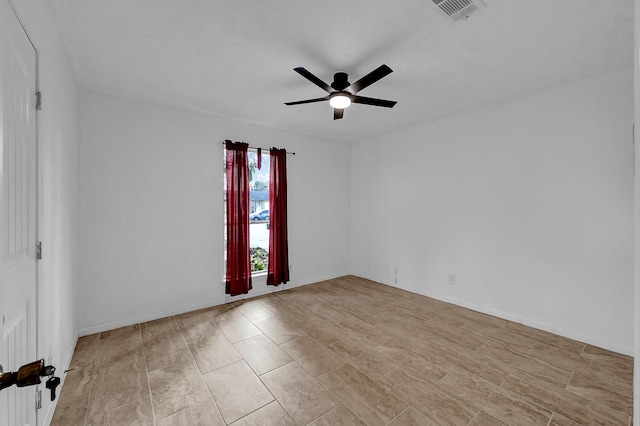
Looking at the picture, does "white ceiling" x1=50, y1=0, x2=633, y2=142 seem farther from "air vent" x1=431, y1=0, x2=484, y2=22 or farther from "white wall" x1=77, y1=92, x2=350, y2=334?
"white wall" x1=77, y1=92, x2=350, y2=334

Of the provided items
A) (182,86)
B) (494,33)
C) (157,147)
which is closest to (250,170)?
(157,147)

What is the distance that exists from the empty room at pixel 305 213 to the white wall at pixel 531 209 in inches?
0.8

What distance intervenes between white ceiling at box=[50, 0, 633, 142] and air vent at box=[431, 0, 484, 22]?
6cm

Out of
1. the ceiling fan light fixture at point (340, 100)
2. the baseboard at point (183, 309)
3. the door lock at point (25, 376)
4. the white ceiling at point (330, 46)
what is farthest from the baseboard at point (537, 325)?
the door lock at point (25, 376)

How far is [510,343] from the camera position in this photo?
2668mm

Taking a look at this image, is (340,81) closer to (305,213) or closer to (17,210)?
(17,210)

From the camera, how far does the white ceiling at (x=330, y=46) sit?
5.79 ft

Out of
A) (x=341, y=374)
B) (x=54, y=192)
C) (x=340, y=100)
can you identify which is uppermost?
(x=340, y=100)

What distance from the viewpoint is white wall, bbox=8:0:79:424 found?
1533 millimetres

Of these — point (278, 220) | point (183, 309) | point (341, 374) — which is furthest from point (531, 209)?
point (183, 309)

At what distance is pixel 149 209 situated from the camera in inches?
127

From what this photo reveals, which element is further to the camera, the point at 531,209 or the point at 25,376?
the point at 531,209

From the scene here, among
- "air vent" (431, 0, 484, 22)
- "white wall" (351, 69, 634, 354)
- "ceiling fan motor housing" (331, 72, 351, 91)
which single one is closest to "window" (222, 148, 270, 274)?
"ceiling fan motor housing" (331, 72, 351, 91)

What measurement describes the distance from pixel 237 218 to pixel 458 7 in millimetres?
3192
